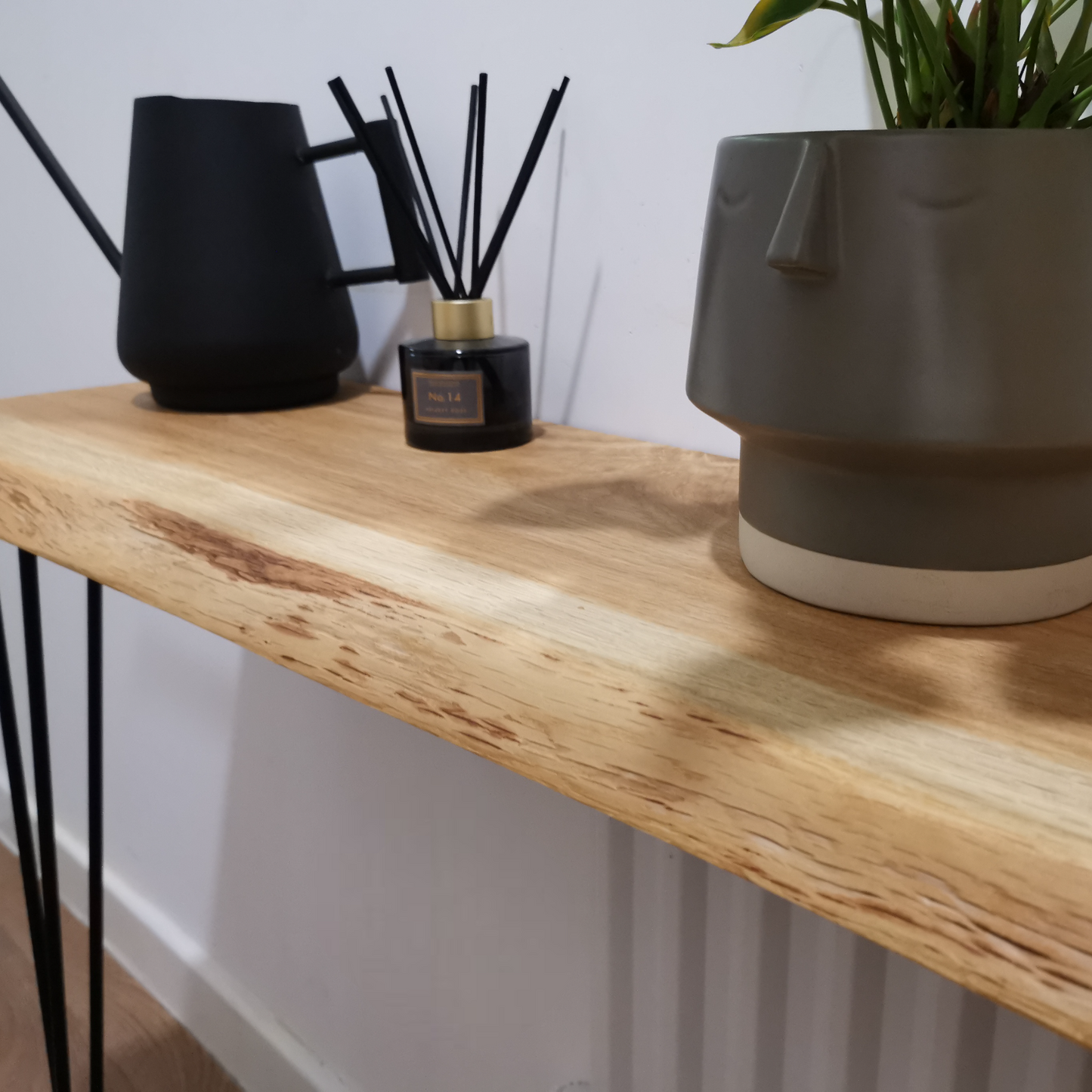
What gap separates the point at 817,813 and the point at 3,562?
152 centimetres

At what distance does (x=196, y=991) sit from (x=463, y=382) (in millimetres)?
1020

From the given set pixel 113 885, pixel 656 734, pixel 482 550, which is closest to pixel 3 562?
pixel 113 885

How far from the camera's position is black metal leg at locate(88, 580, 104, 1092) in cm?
86

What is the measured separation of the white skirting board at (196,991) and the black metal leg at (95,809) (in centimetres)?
17

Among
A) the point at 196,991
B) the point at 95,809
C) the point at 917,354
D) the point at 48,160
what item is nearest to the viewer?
the point at 917,354

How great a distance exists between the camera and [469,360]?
1.83 ft

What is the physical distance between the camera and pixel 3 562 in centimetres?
150

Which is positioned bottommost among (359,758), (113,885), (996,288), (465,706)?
(113,885)

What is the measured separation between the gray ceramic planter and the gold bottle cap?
0.25 metres

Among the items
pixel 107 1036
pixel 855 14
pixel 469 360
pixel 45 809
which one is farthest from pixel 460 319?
pixel 107 1036

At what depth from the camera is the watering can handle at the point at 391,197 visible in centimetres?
63

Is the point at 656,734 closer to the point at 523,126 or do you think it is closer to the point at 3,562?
the point at 523,126

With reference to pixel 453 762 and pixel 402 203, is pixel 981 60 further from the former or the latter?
pixel 453 762

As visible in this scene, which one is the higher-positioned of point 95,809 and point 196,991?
point 95,809
